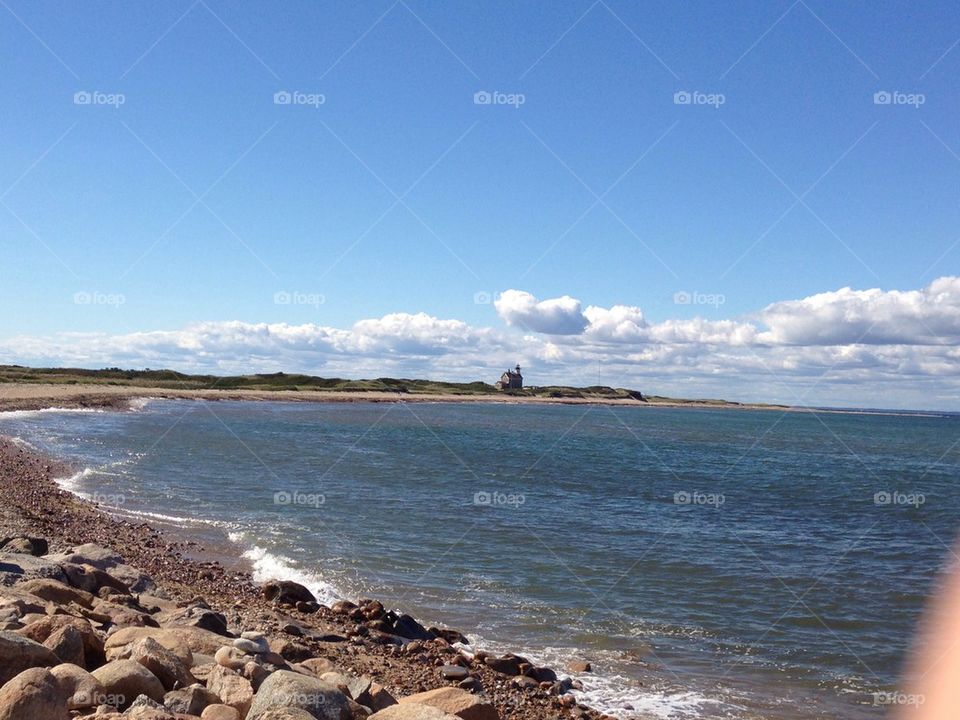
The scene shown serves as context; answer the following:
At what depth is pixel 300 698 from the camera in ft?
21.3

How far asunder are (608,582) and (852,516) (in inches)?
687

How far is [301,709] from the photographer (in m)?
6.29

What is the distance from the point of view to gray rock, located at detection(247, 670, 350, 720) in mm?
6344

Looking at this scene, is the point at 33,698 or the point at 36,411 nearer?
the point at 33,698
